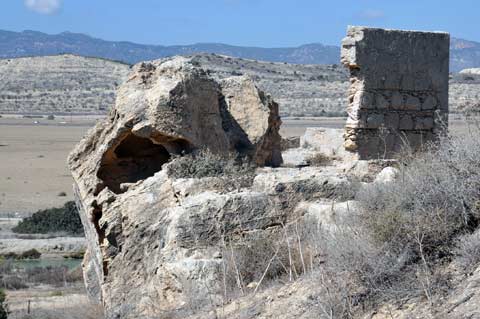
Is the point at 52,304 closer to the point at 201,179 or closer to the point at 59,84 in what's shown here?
the point at 201,179

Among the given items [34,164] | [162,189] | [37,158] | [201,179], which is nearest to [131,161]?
[162,189]

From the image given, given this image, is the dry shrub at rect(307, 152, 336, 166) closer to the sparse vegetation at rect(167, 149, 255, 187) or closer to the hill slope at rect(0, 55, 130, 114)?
the sparse vegetation at rect(167, 149, 255, 187)

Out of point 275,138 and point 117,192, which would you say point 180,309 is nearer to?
point 117,192

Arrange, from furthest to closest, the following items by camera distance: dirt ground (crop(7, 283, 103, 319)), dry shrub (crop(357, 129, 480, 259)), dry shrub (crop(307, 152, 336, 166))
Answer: dry shrub (crop(307, 152, 336, 166)), dirt ground (crop(7, 283, 103, 319)), dry shrub (crop(357, 129, 480, 259))

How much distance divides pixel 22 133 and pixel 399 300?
64099 millimetres

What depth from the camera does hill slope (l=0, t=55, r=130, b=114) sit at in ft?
313

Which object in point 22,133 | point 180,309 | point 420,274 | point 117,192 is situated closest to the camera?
point 420,274

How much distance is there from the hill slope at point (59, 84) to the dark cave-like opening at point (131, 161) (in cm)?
7415

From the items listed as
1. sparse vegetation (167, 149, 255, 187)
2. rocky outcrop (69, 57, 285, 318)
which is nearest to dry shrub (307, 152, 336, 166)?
rocky outcrop (69, 57, 285, 318)

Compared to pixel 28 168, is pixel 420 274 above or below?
above

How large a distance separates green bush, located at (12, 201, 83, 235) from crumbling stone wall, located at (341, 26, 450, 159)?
16.0m

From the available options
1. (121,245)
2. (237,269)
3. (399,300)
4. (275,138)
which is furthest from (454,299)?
(275,138)

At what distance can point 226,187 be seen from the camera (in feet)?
33.3

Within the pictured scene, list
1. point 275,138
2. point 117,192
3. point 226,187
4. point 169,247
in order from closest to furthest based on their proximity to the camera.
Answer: point 169,247, point 226,187, point 117,192, point 275,138
